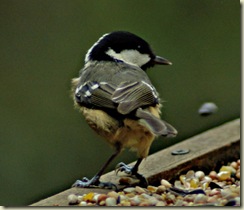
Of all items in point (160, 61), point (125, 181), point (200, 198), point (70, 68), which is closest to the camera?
point (200, 198)

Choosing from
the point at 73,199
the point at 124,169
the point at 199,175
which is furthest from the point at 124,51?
the point at 73,199

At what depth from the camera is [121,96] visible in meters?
2.76

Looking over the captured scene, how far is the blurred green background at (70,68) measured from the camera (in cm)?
318

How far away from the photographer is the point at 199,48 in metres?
3.26

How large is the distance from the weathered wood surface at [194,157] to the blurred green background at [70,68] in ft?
0.39

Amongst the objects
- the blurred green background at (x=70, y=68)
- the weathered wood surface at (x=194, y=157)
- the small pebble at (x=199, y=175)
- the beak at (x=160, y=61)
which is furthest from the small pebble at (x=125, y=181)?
the beak at (x=160, y=61)

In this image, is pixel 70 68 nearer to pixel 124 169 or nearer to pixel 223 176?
pixel 124 169

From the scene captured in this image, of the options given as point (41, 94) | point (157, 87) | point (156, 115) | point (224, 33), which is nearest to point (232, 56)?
point (224, 33)

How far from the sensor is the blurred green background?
318 cm

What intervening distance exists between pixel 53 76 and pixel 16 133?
29 cm

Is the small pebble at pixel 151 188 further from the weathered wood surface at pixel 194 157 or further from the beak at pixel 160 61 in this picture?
the beak at pixel 160 61

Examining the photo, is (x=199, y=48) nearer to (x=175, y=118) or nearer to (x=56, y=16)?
(x=175, y=118)

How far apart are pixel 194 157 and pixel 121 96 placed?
1.50 feet

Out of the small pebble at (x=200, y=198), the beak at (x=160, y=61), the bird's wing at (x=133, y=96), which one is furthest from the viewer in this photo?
the beak at (x=160, y=61)
